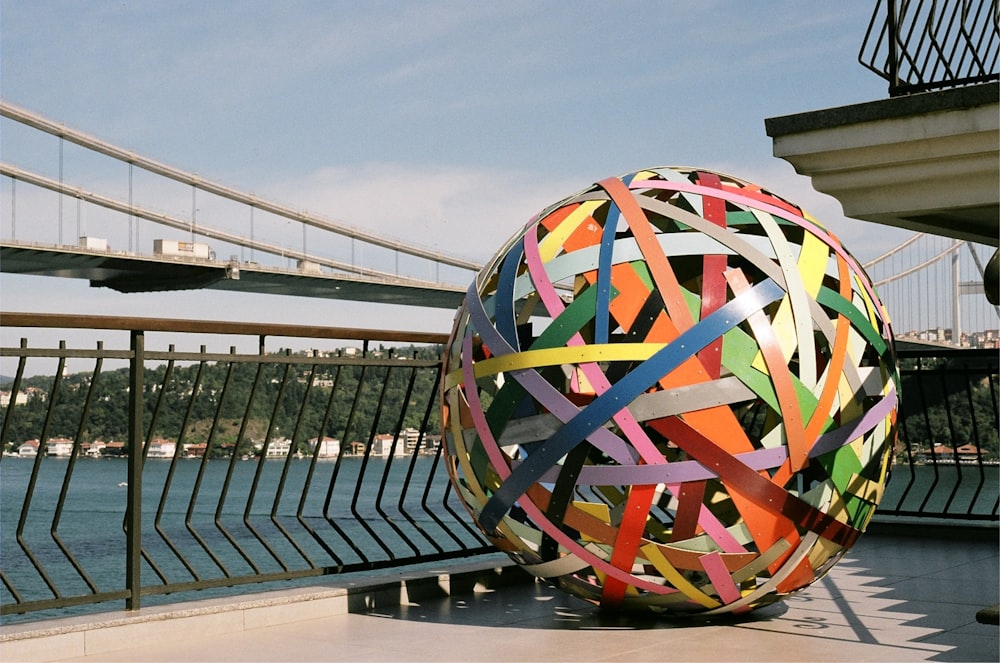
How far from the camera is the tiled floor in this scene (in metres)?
3.37

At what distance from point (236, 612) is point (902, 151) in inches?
95.1

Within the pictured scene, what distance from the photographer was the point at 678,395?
3.25 metres

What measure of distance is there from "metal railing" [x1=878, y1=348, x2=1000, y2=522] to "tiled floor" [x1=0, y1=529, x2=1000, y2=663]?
736 mm

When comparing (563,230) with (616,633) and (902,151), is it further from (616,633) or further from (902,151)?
(616,633)

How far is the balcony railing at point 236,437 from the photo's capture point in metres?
3.70

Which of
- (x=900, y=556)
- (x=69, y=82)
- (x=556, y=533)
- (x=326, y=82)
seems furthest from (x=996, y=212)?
(x=69, y=82)

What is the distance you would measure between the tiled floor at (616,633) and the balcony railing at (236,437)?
0.27 metres

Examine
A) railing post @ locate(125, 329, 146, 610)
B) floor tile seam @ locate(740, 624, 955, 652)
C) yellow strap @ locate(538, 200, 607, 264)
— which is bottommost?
floor tile seam @ locate(740, 624, 955, 652)

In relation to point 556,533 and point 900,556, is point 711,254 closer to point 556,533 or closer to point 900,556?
point 556,533

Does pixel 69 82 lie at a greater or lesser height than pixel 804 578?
greater

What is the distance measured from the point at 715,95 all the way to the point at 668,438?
2380 cm

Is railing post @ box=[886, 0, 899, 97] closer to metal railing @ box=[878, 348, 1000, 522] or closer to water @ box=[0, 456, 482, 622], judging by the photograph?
metal railing @ box=[878, 348, 1000, 522]

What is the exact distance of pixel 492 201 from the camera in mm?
42562

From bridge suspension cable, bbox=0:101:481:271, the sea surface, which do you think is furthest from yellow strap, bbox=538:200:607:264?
bridge suspension cable, bbox=0:101:481:271
